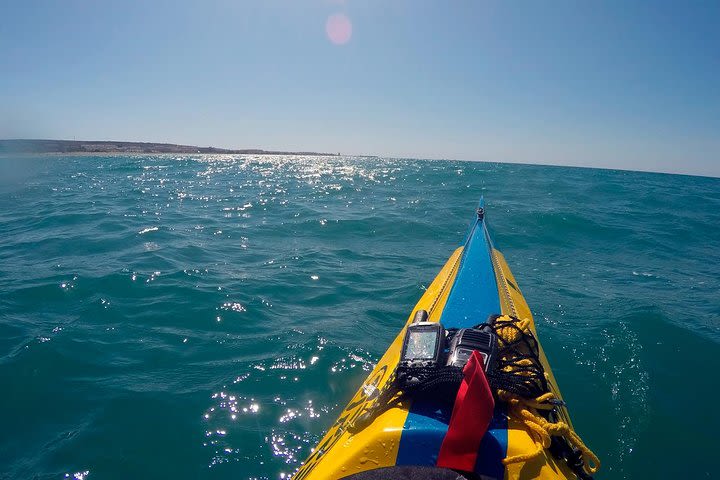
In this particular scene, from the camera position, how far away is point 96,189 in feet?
53.0

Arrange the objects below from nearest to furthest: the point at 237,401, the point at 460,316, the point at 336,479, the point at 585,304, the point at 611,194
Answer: the point at 336,479, the point at 460,316, the point at 237,401, the point at 585,304, the point at 611,194

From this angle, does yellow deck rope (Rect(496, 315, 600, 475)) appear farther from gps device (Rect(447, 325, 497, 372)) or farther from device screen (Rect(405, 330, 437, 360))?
device screen (Rect(405, 330, 437, 360))

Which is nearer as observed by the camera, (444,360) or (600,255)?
(444,360)

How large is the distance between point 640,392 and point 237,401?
4.18 m

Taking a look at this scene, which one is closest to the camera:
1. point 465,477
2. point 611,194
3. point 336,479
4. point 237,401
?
point 465,477

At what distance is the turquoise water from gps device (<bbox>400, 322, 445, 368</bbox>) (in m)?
1.54

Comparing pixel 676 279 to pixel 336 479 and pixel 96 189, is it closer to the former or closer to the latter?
pixel 336 479

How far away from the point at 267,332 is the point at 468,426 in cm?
365

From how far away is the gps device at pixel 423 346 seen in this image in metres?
2.31

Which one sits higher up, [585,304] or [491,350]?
[491,350]

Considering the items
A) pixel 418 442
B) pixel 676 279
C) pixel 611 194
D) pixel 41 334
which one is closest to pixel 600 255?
pixel 676 279

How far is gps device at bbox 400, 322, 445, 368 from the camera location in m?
2.31

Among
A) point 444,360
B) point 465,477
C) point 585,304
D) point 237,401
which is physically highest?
point 444,360

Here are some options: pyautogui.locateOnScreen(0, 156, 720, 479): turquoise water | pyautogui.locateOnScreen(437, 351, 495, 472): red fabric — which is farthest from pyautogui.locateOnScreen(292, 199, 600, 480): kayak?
pyautogui.locateOnScreen(0, 156, 720, 479): turquoise water
